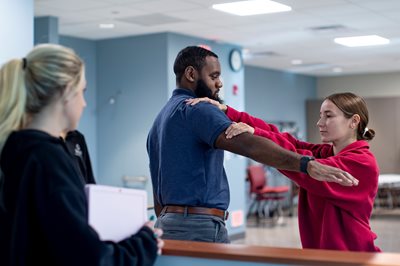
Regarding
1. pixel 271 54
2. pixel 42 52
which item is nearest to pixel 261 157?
pixel 42 52

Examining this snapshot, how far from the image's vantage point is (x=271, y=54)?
1018 cm

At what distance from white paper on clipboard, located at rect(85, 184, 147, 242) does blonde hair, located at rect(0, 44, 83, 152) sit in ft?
0.88

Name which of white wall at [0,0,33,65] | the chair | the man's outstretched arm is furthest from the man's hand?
the chair

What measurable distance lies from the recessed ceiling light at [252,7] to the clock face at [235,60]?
210 centimetres

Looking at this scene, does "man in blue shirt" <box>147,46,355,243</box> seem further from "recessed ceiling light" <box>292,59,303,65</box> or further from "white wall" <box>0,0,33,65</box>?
"recessed ceiling light" <box>292,59,303,65</box>

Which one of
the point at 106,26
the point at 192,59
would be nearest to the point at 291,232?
the point at 106,26

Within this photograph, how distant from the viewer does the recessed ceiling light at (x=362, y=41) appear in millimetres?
8634

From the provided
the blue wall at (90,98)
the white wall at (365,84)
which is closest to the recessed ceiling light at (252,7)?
the blue wall at (90,98)

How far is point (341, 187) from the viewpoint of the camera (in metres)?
2.62

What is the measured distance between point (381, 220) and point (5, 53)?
7.59 meters

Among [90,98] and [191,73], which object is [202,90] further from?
[90,98]

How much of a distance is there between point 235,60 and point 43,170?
7.50 m

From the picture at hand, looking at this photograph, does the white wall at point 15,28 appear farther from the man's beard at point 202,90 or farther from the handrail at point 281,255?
the handrail at point 281,255

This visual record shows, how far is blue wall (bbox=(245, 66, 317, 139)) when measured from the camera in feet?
38.9
